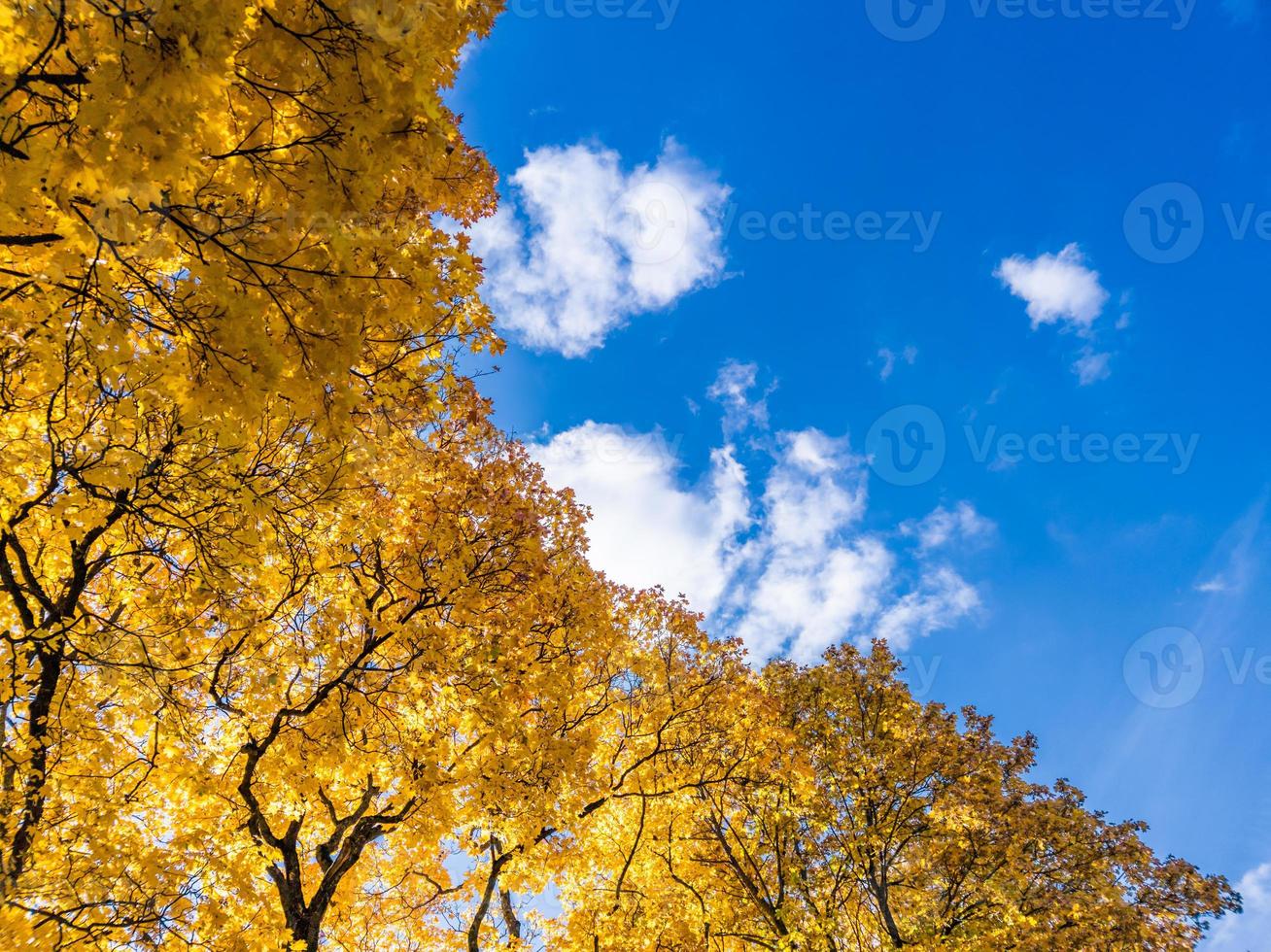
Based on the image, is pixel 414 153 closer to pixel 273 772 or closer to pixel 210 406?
pixel 210 406

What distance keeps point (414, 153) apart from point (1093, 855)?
703 inches

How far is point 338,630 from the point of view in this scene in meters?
7.75

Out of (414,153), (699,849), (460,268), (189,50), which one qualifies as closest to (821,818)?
(699,849)

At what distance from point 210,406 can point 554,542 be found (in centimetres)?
674

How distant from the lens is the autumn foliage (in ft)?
9.99

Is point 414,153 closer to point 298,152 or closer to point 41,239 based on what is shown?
point 298,152

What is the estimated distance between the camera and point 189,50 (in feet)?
7.82

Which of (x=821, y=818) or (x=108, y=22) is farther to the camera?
(x=821, y=818)

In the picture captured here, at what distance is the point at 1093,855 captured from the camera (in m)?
13.2

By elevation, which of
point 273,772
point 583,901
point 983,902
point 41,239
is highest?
point 41,239

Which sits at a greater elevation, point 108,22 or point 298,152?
point 298,152

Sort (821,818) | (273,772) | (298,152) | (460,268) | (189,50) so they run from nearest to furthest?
(189,50), (298,152), (460,268), (273,772), (821,818)

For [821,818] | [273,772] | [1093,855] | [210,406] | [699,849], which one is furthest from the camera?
[699,849]

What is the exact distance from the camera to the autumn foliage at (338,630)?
304 centimetres
